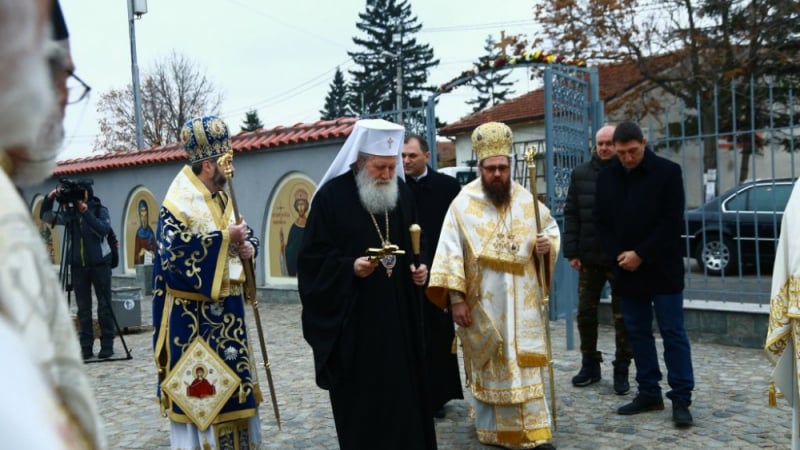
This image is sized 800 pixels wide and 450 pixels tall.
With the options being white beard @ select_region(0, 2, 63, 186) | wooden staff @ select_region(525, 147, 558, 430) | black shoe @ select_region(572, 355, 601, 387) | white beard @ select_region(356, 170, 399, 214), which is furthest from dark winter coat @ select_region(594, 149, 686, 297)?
white beard @ select_region(0, 2, 63, 186)

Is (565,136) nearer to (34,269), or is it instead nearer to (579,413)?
(579,413)

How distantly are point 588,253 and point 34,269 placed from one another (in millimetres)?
5843

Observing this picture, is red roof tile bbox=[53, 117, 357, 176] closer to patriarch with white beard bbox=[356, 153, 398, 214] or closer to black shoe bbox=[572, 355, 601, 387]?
patriarch with white beard bbox=[356, 153, 398, 214]

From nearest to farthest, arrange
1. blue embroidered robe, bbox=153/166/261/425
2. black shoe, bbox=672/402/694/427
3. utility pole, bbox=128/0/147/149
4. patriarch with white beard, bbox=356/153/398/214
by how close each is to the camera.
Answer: blue embroidered robe, bbox=153/166/261/425 → patriarch with white beard, bbox=356/153/398/214 → black shoe, bbox=672/402/694/427 → utility pole, bbox=128/0/147/149

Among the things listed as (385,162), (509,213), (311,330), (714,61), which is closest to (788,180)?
(509,213)

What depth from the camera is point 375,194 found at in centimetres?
450

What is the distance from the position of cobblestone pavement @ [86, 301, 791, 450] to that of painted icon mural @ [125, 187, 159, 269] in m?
7.81

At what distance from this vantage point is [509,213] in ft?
16.8

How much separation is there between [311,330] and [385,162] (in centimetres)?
103

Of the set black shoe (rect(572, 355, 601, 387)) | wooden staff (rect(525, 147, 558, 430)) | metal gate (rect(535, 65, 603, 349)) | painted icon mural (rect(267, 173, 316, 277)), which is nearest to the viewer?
wooden staff (rect(525, 147, 558, 430))

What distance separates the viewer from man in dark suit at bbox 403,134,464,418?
5.84 meters

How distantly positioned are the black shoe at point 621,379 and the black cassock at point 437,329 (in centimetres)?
122

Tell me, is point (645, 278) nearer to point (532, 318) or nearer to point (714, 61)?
point (532, 318)

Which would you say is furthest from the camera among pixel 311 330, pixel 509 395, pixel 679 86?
pixel 679 86
